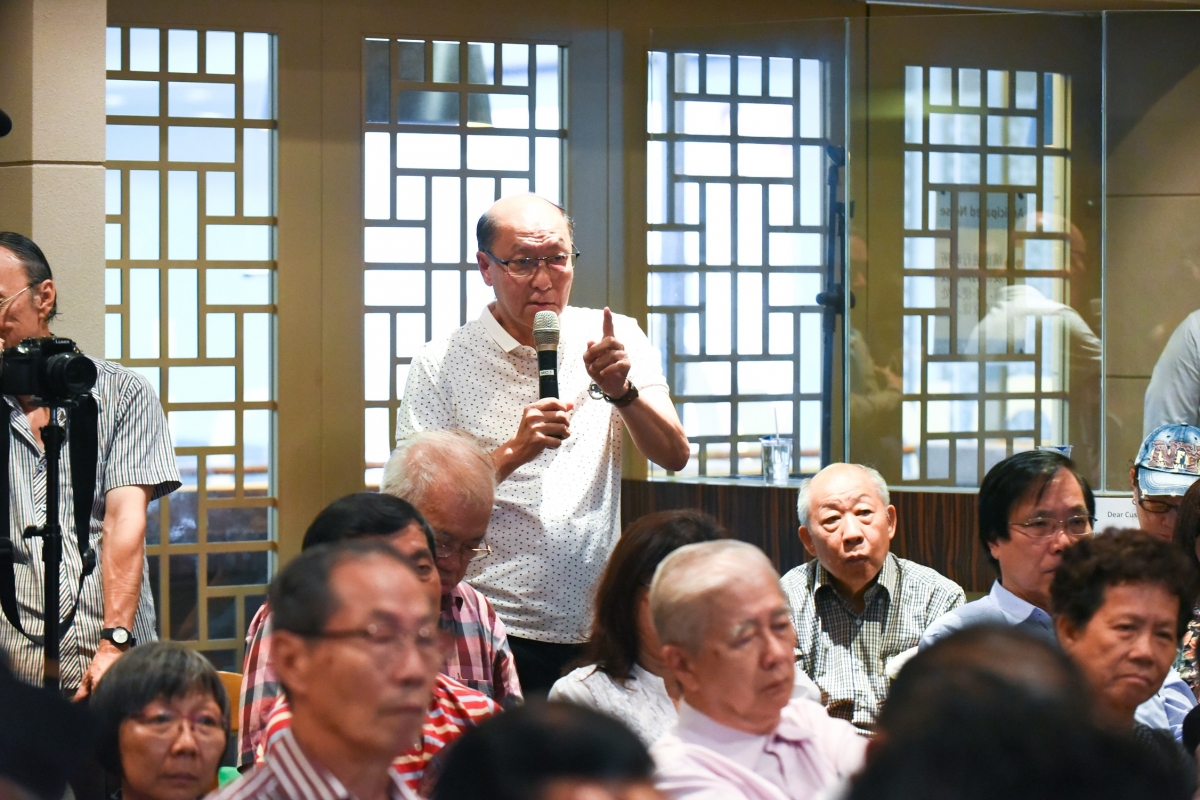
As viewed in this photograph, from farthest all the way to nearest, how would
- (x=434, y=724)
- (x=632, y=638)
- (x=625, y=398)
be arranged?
(x=625, y=398) → (x=632, y=638) → (x=434, y=724)

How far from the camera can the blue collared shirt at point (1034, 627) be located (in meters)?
2.41

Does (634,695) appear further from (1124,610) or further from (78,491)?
(78,491)

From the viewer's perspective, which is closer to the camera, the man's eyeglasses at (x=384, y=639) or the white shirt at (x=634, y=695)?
the man's eyeglasses at (x=384, y=639)

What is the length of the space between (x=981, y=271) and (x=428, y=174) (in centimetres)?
174

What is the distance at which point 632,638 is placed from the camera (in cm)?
225

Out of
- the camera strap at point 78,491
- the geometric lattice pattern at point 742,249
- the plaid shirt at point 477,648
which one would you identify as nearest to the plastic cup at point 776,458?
the geometric lattice pattern at point 742,249

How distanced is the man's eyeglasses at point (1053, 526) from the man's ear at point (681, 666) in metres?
1.15

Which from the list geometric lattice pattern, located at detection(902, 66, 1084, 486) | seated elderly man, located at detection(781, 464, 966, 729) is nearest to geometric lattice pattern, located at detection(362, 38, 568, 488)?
geometric lattice pattern, located at detection(902, 66, 1084, 486)

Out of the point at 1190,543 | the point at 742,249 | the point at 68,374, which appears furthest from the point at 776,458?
the point at 68,374

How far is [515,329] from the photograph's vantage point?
3.13m

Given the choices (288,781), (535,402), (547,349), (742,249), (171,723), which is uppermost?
(742,249)

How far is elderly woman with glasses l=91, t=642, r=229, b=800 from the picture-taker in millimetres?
2182

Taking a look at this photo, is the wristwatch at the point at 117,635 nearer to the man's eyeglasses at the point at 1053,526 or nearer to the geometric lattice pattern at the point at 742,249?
the man's eyeglasses at the point at 1053,526

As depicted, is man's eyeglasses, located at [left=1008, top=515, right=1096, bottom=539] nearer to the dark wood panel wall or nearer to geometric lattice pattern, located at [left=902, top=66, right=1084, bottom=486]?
the dark wood panel wall
